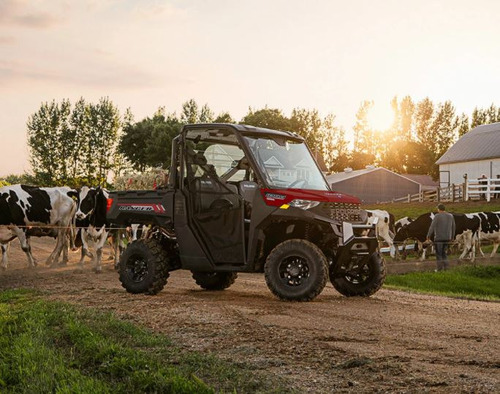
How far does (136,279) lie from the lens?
14.8m

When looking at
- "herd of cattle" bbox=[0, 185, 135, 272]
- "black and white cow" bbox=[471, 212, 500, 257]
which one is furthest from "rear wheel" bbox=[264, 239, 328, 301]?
"black and white cow" bbox=[471, 212, 500, 257]

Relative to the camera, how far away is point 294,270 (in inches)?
508

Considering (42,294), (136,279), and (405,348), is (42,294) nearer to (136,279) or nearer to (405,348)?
(136,279)

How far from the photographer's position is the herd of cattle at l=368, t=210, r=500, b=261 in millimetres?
32987

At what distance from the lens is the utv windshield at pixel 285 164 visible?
1348 cm

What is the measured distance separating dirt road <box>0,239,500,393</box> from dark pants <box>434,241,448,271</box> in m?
9.78

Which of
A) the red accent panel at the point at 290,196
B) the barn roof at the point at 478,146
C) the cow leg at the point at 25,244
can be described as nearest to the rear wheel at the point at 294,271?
the red accent panel at the point at 290,196

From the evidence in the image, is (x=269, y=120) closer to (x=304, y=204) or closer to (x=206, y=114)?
(x=206, y=114)

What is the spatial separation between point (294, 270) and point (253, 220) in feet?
3.49

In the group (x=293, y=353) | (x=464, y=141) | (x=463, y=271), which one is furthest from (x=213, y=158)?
(x=464, y=141)

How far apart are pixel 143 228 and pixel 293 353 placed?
66.1 feet

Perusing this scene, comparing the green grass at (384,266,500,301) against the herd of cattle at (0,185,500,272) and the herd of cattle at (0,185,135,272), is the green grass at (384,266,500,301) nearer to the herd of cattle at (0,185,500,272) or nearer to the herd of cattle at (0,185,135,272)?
the herd of cattle at (0,185,500,272)

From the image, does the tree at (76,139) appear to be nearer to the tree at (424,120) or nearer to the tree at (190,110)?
the tree at (190,110)

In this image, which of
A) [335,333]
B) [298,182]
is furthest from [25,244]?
[335,333]
